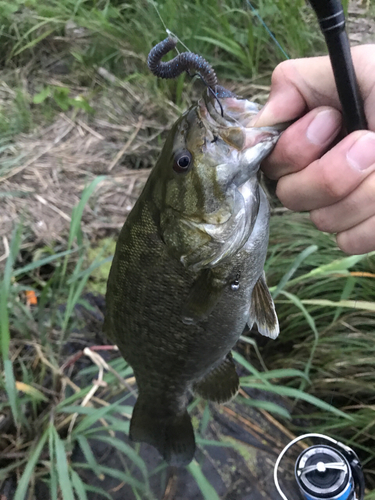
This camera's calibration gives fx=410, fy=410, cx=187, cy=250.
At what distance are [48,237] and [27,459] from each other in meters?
1.39

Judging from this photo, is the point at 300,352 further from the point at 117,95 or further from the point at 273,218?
the point at 117,95

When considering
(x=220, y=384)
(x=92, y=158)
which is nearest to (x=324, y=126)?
(x=220, y=384)

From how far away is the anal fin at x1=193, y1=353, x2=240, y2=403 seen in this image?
1575 millimetres

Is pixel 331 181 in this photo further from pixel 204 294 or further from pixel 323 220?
pixel 204 294

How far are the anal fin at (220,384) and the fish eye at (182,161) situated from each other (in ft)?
2.74

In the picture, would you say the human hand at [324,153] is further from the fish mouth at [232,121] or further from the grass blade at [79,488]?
the grass blade at [79,488]

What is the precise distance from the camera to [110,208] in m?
2.97

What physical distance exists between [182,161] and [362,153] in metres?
0.43

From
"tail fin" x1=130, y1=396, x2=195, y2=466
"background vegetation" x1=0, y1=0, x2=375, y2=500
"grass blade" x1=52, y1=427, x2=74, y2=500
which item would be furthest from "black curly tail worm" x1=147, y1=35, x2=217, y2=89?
"grass blade" x1=52, y1=427, x2=74, y2=500

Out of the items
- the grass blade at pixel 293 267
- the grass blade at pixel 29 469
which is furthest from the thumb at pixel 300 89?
the grass blade at pixel 29 469

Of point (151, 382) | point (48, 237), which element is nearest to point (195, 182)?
point (151, 382)

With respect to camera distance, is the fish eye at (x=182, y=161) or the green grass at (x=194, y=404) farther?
the green grass at (x=194, y=404)

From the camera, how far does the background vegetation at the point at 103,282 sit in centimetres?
182

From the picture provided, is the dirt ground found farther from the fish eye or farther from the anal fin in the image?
the fish eye
